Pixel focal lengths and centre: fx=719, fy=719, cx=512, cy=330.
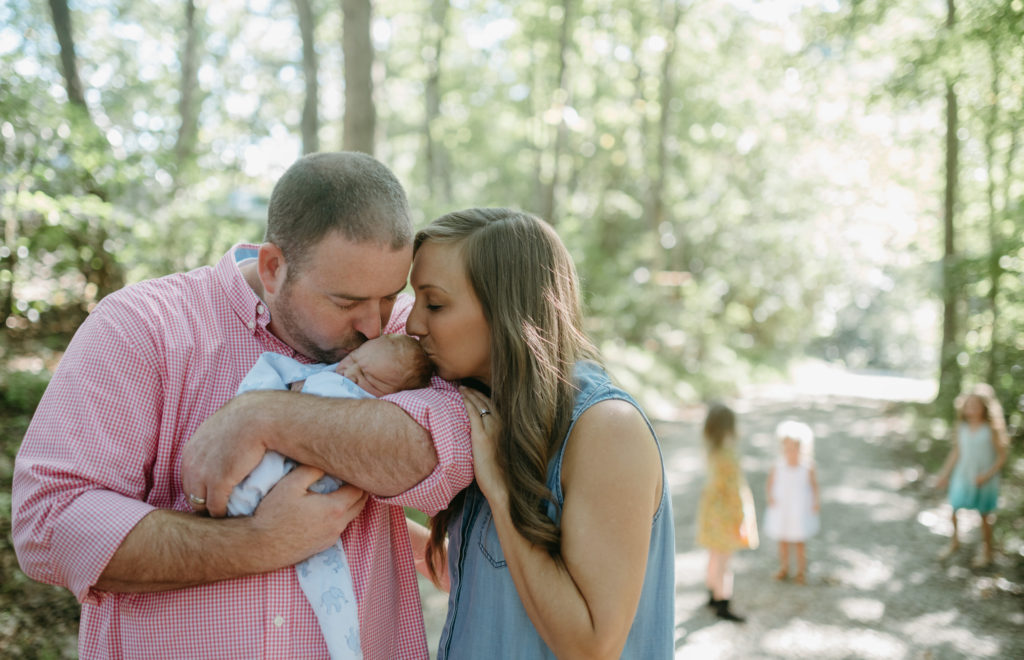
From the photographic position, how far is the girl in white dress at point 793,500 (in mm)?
7117

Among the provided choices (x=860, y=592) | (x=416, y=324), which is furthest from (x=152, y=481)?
(x=860, y=592)

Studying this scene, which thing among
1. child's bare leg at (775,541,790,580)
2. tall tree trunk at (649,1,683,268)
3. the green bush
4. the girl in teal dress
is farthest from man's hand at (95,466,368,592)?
tall tree trunk at (649,1,683,268)

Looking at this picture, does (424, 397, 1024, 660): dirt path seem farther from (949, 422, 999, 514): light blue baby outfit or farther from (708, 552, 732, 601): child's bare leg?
(949, 422, 999, 514): light blue baby outfit

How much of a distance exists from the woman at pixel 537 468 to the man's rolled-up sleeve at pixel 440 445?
42 millimetres

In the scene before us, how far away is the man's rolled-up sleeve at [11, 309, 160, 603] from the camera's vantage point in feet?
5.22

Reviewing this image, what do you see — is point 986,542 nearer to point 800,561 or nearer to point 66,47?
point 800,561

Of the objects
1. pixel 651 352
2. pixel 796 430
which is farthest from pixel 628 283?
pixel 796 430

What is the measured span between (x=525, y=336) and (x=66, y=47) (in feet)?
34.9

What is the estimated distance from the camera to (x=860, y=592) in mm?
6766

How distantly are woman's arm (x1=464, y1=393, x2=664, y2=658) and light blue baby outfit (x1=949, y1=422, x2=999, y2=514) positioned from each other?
295 inches

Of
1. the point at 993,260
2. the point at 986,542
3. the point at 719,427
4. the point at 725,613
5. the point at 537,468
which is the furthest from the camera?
the point at 993,260

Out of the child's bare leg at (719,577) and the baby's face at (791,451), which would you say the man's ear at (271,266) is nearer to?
the child's bare leg at (719,577)

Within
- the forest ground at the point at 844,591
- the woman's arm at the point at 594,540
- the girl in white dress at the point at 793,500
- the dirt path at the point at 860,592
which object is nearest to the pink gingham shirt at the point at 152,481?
the woman's arm at the point at 594,540

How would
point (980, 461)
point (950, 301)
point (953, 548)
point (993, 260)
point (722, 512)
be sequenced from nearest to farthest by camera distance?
1. point (722, 512)
2. point (980, 461)
3. point (953, 548)
4. point (993, 260)
5. point (950, 301)
